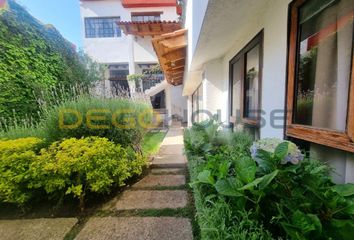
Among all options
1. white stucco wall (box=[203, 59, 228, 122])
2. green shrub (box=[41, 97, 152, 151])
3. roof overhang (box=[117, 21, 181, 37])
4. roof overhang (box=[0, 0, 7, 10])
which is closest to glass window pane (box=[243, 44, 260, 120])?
white stucco wall (box=[203, 59, 228, 122])

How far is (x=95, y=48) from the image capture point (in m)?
12.8

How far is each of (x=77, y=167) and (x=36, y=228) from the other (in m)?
0.83

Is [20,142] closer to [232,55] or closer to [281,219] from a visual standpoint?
[281,219]

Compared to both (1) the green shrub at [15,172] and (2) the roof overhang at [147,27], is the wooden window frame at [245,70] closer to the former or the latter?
(1) the green shrub at [15,172]

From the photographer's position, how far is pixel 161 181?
3600 millimetres

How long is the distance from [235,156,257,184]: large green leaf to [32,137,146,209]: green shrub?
84.5 inches

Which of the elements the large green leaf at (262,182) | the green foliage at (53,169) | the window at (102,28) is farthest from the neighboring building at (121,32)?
the large green leaf at (262,182)

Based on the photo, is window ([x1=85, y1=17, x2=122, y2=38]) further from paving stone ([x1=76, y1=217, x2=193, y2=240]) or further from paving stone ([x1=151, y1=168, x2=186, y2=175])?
paving stone ([x1=76, y1=217, x2=193, y2=240])

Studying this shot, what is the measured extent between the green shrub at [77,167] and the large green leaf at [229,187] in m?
2.07

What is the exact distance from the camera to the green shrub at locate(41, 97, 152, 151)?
335 centimetres

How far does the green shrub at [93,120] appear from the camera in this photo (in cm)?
335

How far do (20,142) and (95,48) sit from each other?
11.7 metres

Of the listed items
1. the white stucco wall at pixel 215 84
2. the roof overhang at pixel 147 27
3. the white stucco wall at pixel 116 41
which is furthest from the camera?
the white stucco wall at pixel 116 41

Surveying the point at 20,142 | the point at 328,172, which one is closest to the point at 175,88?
the point at 20,142
